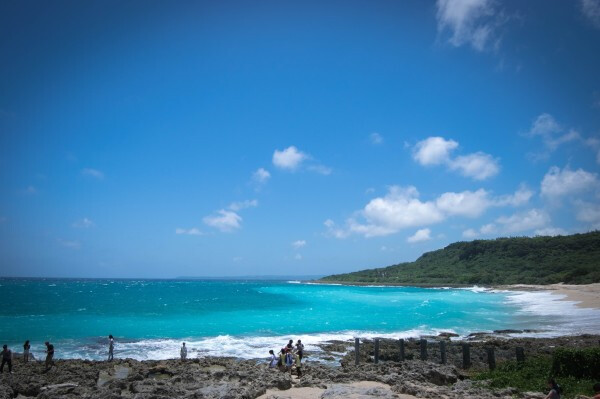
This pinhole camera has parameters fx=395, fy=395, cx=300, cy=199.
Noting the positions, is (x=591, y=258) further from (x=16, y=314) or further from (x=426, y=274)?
(x=16, y=314)

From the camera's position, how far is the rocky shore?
585 inches

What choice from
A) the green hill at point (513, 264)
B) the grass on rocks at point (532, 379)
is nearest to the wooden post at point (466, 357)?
the grass on rocks at point (532, 379)

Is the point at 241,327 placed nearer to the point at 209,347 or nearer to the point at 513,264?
the point at 209,347

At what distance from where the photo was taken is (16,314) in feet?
178

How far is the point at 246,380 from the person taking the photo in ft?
59.6

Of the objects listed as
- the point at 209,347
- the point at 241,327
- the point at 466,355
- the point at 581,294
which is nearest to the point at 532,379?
the point at 466,355

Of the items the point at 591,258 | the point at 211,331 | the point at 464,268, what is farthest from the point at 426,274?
the point at 211,331

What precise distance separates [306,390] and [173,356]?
14.9 metres

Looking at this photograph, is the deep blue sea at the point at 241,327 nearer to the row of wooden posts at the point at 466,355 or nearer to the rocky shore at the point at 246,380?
the rocky shore at the point at 246,380

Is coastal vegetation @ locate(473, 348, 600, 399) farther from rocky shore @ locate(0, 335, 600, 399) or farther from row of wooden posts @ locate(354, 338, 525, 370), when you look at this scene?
row of wooden posts @ locate(354, 338, 525, 370)

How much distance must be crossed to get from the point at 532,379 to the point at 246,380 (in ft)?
40.4

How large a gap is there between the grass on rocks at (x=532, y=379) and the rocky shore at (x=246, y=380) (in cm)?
91

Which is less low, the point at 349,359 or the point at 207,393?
the point at 207,393

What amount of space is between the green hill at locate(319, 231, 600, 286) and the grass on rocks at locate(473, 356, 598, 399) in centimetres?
8275
